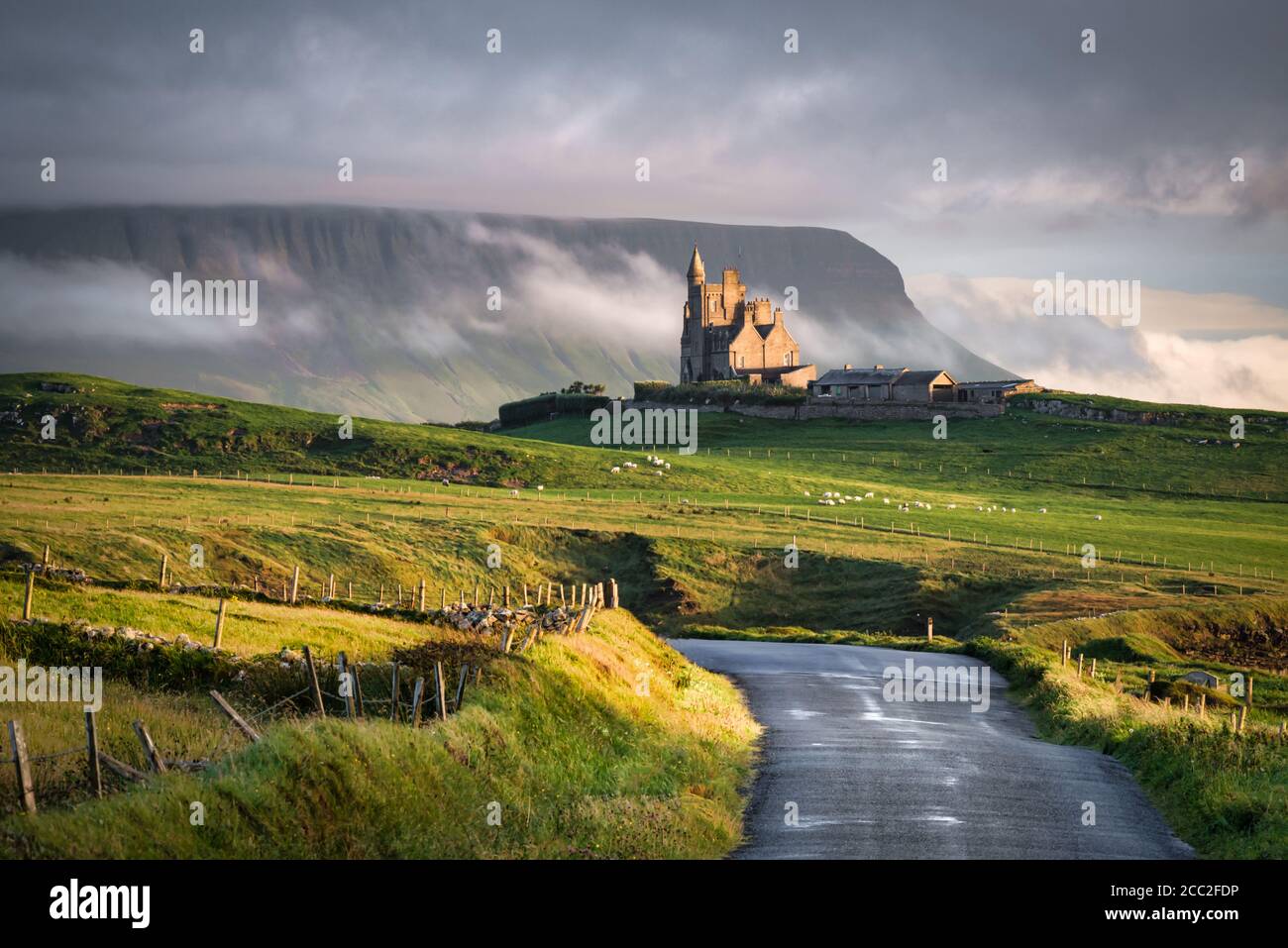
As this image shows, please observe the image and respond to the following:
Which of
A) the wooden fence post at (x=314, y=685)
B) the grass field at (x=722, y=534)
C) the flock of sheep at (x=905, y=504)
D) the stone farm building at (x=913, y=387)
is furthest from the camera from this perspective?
the stone farm building at (x=913, y=387)

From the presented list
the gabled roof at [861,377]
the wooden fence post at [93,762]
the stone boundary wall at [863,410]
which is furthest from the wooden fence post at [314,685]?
the gabled roof at [861,377]

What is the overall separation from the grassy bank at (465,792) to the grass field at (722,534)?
0.83m

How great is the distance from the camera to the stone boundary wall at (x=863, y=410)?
160000 mm

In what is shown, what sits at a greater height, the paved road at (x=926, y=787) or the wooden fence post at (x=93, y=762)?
the wooden fence post at (x=93, y=762)

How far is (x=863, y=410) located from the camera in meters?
166

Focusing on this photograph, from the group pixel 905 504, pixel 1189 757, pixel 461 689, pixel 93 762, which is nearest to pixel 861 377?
pixel 905 504

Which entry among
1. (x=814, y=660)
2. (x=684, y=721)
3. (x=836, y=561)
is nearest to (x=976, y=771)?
(x=684, y=721)

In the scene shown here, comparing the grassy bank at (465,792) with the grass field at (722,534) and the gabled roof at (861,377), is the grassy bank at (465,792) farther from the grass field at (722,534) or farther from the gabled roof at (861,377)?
the gabled roof at (861,377)

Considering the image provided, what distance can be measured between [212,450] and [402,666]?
3818 inches

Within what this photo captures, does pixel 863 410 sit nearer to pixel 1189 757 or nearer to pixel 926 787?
pixel 1189 757

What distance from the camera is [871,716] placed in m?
40.1

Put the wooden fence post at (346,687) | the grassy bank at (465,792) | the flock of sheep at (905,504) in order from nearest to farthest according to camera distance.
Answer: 1. the grassy bank at (465,792)
2. the wooden fence post at (346,687)
3. the flock of sheep at (905,504)

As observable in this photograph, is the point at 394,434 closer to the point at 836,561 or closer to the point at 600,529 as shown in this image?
the point at 600,529

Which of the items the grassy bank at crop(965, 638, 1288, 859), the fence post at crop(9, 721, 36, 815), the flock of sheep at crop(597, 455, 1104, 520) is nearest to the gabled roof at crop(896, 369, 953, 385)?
the flock of sheep at crop(597, 455, 1104, 520)
